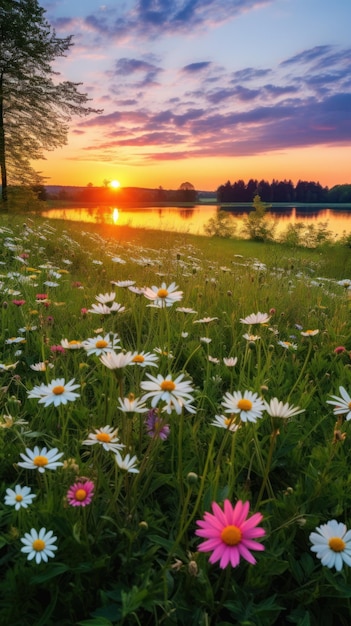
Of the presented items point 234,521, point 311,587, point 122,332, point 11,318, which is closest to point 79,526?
point 234,521

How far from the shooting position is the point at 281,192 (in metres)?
59.3

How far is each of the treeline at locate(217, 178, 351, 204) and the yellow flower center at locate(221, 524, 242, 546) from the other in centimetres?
5774

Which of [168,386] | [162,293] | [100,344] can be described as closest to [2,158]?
[162,293]

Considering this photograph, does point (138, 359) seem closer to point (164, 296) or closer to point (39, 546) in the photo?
point (164, 296)

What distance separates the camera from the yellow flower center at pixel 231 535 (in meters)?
0.71

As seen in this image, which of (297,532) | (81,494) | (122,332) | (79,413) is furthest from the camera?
(122,332)

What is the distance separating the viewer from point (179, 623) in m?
1.00

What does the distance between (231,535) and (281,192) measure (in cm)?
6267

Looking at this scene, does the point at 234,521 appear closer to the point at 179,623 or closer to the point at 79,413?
the point at 179,623

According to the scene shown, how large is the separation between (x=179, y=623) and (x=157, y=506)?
315 millimetres

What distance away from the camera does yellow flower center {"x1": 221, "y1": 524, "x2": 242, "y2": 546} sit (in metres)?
0.71

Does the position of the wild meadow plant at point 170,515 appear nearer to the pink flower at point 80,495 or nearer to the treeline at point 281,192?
the pink flower at point 80,495

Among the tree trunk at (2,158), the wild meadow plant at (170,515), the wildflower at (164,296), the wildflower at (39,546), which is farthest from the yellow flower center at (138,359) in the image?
the tree trunk at (2,158)

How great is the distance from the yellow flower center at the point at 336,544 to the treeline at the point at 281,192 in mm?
57583
